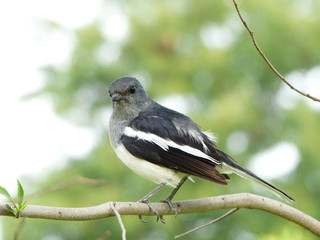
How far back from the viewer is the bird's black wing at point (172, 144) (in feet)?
12.1

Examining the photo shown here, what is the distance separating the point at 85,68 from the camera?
9.08 metres

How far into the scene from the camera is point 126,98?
4.21 meters

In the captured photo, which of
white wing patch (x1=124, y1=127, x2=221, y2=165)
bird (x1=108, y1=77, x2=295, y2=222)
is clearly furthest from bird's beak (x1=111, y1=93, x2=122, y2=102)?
white wing patch (x1=124, y1=127, x2=221, y2=165)

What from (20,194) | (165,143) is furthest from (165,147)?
→ (20,194)

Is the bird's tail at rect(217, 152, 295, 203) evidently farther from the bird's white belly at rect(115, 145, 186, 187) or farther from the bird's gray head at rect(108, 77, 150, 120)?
the bird's gray head at rect(108, 77, 150, 120)

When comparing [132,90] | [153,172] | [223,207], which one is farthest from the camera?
[132,90]

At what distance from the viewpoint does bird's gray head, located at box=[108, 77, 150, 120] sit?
4.18 m

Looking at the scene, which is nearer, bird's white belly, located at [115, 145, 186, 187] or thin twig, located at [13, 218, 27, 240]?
thin twig, located at [13, 218, 27, 240]

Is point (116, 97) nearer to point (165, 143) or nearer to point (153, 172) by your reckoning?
point (165, 143)

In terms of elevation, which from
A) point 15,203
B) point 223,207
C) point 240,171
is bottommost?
point 15,203

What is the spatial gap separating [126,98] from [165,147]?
586 millimetres

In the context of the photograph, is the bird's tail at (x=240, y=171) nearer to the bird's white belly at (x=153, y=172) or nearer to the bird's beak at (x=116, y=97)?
the bird's white belly at (x=153, y=172)

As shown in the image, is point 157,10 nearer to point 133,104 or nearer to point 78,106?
point 78,106

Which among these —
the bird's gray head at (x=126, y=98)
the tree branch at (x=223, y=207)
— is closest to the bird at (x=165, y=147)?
the bird's gray head at (x=126, y=98)
